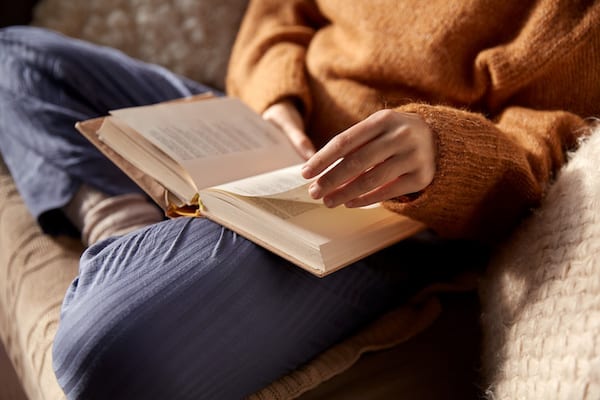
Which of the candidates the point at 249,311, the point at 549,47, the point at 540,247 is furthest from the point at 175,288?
the point at 549,47

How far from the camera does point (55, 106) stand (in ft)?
2.43

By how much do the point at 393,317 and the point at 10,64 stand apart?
0.56 metres

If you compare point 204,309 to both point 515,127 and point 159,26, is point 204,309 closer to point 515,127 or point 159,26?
point 515,127

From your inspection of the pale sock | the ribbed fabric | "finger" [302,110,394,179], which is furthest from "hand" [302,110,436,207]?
the pale sock

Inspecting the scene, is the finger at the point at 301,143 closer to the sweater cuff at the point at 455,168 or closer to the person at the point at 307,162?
the person at the point at 307,162

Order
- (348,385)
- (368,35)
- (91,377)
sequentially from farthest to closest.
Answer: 1. (368,35)
2. (348,385)
3. (91,377)

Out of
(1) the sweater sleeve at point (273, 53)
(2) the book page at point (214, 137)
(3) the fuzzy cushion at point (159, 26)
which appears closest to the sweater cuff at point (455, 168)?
(2) the book page at point (214, 137)

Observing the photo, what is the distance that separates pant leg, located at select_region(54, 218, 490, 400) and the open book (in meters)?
0.04

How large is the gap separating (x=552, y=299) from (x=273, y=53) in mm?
495

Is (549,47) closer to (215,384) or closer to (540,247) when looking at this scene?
(540,247)

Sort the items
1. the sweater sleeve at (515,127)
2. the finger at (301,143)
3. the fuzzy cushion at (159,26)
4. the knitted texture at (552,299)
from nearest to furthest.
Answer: the knitted texture at (552,299) → the sweater sleeve at (515,127) → the finger at (301,143) → the fuzzy cushion at (159,26)

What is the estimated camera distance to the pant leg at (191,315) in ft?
1.59

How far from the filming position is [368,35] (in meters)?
0.73

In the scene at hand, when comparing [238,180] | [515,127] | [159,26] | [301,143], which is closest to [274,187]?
[238,180]
